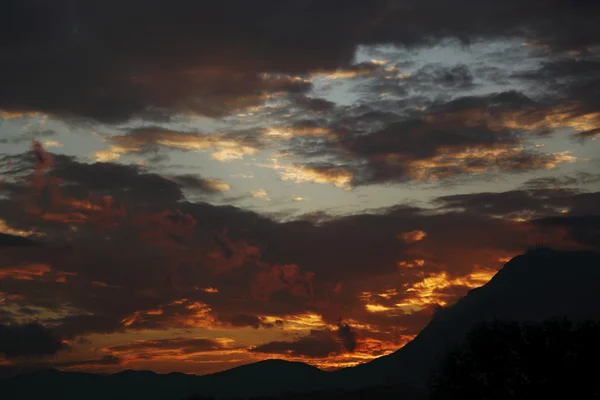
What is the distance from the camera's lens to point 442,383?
283 ft

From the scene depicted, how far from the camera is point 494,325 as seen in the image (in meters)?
87.4

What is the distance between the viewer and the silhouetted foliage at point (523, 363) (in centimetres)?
8088

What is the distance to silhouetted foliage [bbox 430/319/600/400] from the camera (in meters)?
80.9

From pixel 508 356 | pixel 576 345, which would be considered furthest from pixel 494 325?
pixel 576 345

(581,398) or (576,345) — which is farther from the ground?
(576,345)

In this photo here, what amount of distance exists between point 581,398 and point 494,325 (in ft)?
40.9

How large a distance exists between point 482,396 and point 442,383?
4.75m

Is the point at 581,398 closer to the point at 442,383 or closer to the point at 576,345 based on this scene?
the point at 576,345

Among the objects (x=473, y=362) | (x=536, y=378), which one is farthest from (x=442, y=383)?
(x=536, y=378)

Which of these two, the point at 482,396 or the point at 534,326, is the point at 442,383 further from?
the point at 534,326

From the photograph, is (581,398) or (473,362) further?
(473,362)

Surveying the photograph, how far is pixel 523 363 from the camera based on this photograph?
3307 inches

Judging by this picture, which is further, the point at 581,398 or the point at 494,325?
the point at 494,325

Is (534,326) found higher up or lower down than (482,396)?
higher up
